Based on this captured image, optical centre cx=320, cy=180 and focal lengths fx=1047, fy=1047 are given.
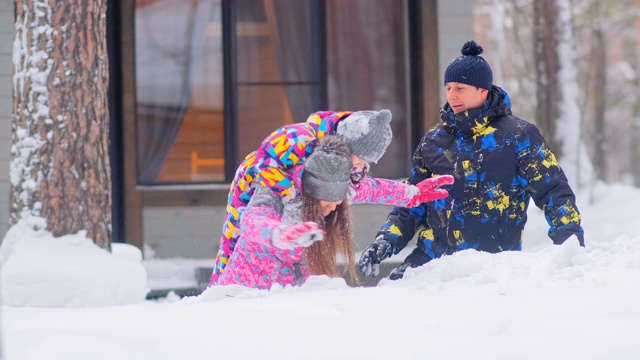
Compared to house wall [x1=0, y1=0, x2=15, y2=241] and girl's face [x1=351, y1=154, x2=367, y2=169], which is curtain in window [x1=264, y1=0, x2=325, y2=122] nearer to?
house wall [x1=0, y1=0, x2=15, y2=241]

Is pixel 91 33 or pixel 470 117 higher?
pixel 91 33

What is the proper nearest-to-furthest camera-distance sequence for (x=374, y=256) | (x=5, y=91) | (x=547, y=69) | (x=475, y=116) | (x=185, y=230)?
(x=374, y=256) < (x=475, y=116) < (x=5, y=91) < (x=185, y=230) < (x=547, y=69)

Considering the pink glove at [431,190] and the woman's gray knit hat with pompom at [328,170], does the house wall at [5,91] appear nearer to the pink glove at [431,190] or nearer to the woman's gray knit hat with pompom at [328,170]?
the pink glove at [431,190]

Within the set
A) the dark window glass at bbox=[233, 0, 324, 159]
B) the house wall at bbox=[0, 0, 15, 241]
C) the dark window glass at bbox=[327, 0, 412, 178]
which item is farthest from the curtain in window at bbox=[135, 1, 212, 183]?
the dark window glass at bbox=[327, 0, 412, 178]

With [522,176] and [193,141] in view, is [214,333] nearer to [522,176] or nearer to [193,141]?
[522,176]

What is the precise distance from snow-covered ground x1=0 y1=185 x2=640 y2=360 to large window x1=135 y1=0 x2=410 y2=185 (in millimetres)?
5920

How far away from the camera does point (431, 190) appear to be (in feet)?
14.8

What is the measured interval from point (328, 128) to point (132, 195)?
229 inches

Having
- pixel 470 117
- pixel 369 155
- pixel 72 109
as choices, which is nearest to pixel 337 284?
pixel 369 155

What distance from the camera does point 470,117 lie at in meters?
4.61

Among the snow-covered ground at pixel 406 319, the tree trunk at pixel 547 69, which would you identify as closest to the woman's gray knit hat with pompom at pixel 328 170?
the snow-covered ground at pixel 406 319

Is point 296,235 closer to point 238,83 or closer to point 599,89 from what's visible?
point 238,83

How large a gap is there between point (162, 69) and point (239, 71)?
2.39 feet

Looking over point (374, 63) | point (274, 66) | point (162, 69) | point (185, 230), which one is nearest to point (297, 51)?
point (274, 66)
